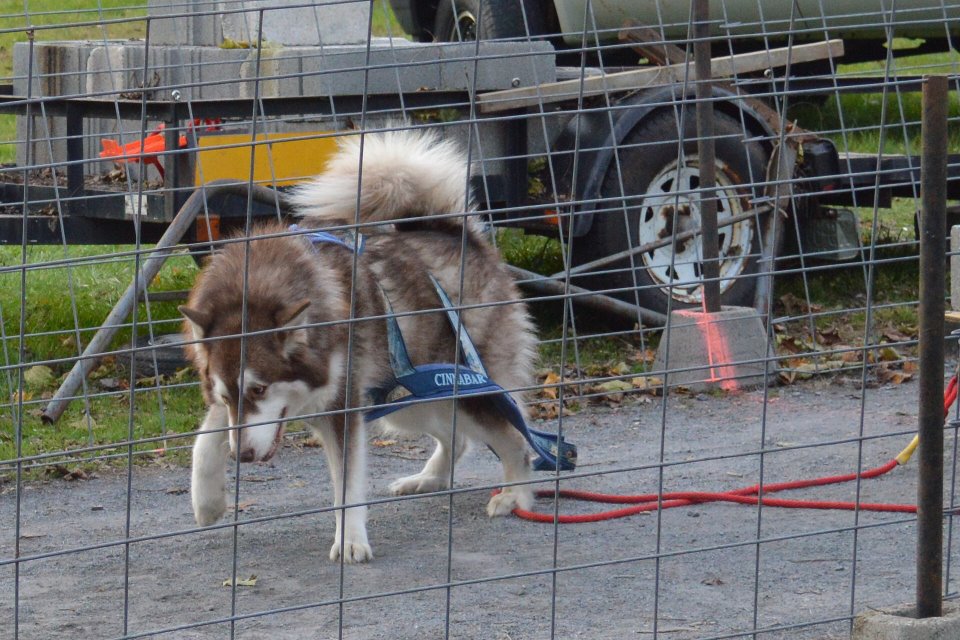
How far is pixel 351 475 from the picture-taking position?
4094 mm

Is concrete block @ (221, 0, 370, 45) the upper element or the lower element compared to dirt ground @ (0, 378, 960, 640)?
upper

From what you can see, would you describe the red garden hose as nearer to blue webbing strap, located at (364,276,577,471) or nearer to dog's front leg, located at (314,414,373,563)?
blue webbing strap, located at (364,276,577,471)

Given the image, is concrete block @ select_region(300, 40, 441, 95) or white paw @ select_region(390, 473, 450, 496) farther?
concrete block @ select_region(300, 40, 441, 95)

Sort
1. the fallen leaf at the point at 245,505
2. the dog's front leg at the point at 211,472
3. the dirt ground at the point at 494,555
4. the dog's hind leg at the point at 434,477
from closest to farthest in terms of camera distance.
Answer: the dirt ground at the point at 494,555 < the dog's front leg at the point at 211,472 < the fallen leaf at the point at 245,505 < the dog's hind leg at the point at 434,477

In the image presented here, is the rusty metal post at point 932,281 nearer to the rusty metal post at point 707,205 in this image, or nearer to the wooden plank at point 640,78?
the rusty metal post at point 707,205

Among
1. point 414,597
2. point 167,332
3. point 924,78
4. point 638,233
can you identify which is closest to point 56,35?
point 167,332

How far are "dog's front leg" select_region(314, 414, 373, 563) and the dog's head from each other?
0.56ft

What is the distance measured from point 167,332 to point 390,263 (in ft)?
8.54

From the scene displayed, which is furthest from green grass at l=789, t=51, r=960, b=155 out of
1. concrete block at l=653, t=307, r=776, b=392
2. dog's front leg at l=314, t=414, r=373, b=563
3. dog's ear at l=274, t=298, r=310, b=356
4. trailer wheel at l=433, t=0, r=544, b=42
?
dog's ear at l=274, t=298, r=310, b=356

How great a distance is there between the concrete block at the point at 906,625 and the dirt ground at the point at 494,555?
6 centimetres

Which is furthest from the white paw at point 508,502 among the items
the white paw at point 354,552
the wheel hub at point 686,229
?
the wheel hub at point 686,229

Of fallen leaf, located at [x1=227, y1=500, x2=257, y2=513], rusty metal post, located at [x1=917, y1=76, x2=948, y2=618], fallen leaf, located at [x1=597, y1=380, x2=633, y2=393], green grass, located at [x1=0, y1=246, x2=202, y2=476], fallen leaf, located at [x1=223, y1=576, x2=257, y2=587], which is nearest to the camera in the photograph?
rusty metal post, located at [x1=917, y1=76, x2=948, y2=618]

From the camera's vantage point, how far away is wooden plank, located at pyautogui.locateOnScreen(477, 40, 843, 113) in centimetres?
602

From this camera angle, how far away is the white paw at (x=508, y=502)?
448 centimetres
